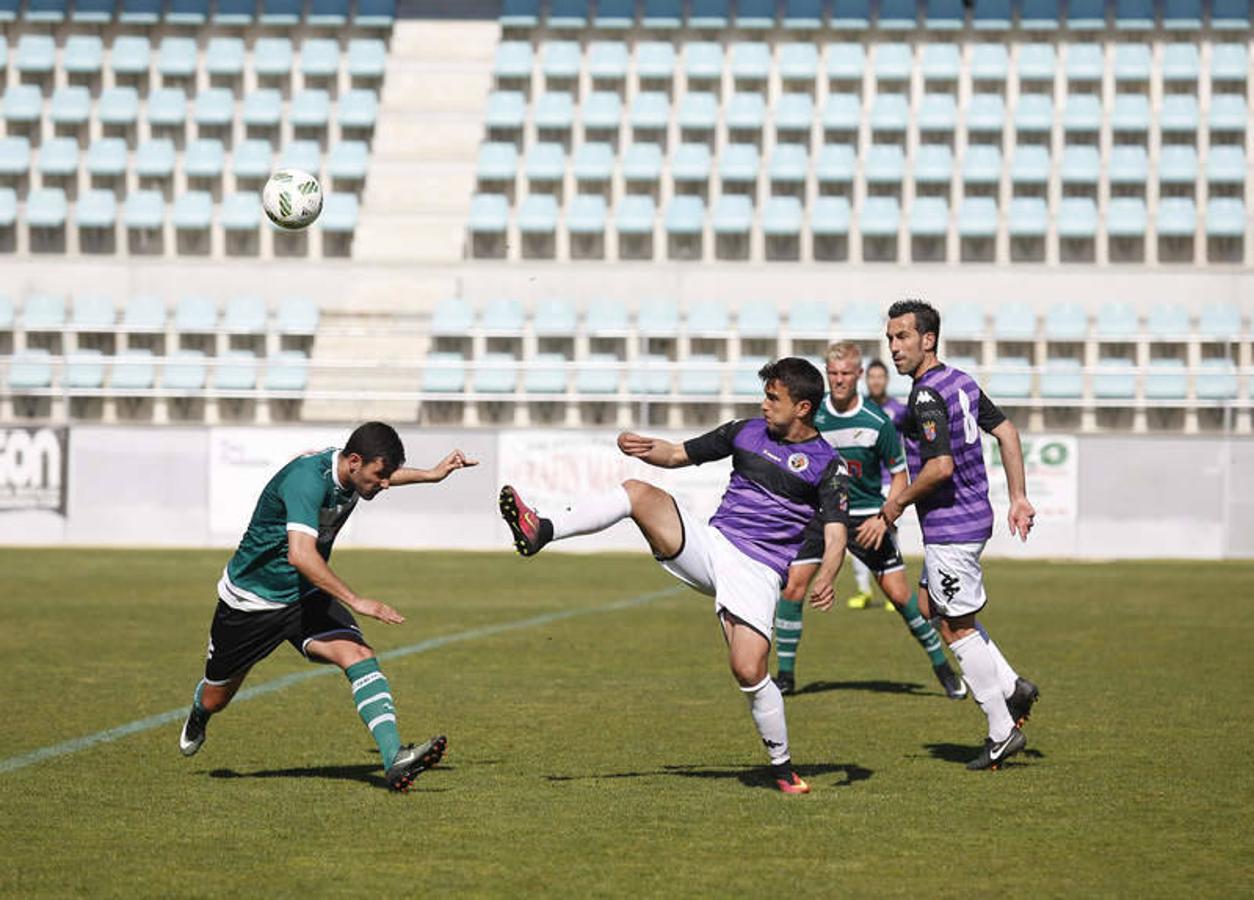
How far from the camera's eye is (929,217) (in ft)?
106

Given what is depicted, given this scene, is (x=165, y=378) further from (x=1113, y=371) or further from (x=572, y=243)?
(x=1113, y=371)

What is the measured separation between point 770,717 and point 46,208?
91.9 feet

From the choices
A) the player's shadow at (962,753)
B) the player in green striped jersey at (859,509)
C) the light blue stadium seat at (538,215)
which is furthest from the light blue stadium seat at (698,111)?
the player's shadow at (962,753)

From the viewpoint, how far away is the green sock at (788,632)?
12141mm

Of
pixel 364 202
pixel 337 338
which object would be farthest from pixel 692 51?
pixel 337 338

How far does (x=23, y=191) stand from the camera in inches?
1367

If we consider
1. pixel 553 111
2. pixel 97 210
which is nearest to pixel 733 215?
pixel 553 111

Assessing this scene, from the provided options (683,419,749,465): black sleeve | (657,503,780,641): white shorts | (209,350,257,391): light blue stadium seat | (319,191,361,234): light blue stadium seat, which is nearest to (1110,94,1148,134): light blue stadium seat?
(319,191,361,234): light blue stadium seat

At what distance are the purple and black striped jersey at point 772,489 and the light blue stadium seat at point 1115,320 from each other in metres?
22.6

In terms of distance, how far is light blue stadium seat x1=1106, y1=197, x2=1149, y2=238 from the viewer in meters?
32.0

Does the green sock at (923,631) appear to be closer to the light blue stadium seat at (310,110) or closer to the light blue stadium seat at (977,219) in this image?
the light blue stadium seat at (977,219)

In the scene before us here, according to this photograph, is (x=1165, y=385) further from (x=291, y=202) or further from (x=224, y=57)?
(x=291, y=202)

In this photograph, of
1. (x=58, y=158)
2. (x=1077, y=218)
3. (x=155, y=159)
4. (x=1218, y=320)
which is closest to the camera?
(x=1218, y=320)

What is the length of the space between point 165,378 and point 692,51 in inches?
438
